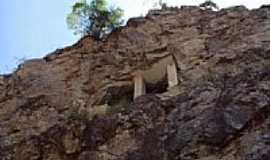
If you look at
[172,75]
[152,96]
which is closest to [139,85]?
[172,75]

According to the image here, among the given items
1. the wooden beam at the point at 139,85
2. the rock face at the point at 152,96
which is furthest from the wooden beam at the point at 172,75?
the wooden beam at the point at 139,85

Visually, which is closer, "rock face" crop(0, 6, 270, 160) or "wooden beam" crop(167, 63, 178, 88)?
"rock face" crop(0, 6, 270, 160)

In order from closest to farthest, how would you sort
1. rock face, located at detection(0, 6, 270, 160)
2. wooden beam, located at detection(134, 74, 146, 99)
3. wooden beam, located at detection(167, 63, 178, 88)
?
rock face, located at detection(0, 6, 270, 160) < wooden beam, located at detection(167, 63, 178, 88) < wooden beam, located at detection(134, 74, 146, 99)

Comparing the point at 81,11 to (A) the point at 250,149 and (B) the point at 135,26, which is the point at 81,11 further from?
(A) the point at 250,149

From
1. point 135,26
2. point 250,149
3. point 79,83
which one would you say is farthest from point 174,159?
point 135,26

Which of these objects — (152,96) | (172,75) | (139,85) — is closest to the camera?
(152,96)

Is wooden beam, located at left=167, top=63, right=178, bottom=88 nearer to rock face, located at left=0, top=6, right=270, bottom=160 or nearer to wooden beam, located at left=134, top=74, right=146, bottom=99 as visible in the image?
rock face, located at left=0, top=6, right=270, bottom=160

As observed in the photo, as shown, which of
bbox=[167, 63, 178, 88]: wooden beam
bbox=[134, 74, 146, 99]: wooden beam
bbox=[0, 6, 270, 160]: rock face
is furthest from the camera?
bbox=[134, 74, 146, 99]: wooden beam

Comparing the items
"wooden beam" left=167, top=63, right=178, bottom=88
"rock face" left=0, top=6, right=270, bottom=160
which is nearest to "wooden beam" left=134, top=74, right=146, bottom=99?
"rock face" left=0, top=6, right=270, bottom=160

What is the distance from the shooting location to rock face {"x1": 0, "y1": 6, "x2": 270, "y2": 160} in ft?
45.8

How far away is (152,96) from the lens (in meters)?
16.1

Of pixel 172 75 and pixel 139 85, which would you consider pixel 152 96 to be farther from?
pixel 139 85

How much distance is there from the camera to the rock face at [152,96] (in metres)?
13.9

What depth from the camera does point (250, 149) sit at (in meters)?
12.8
